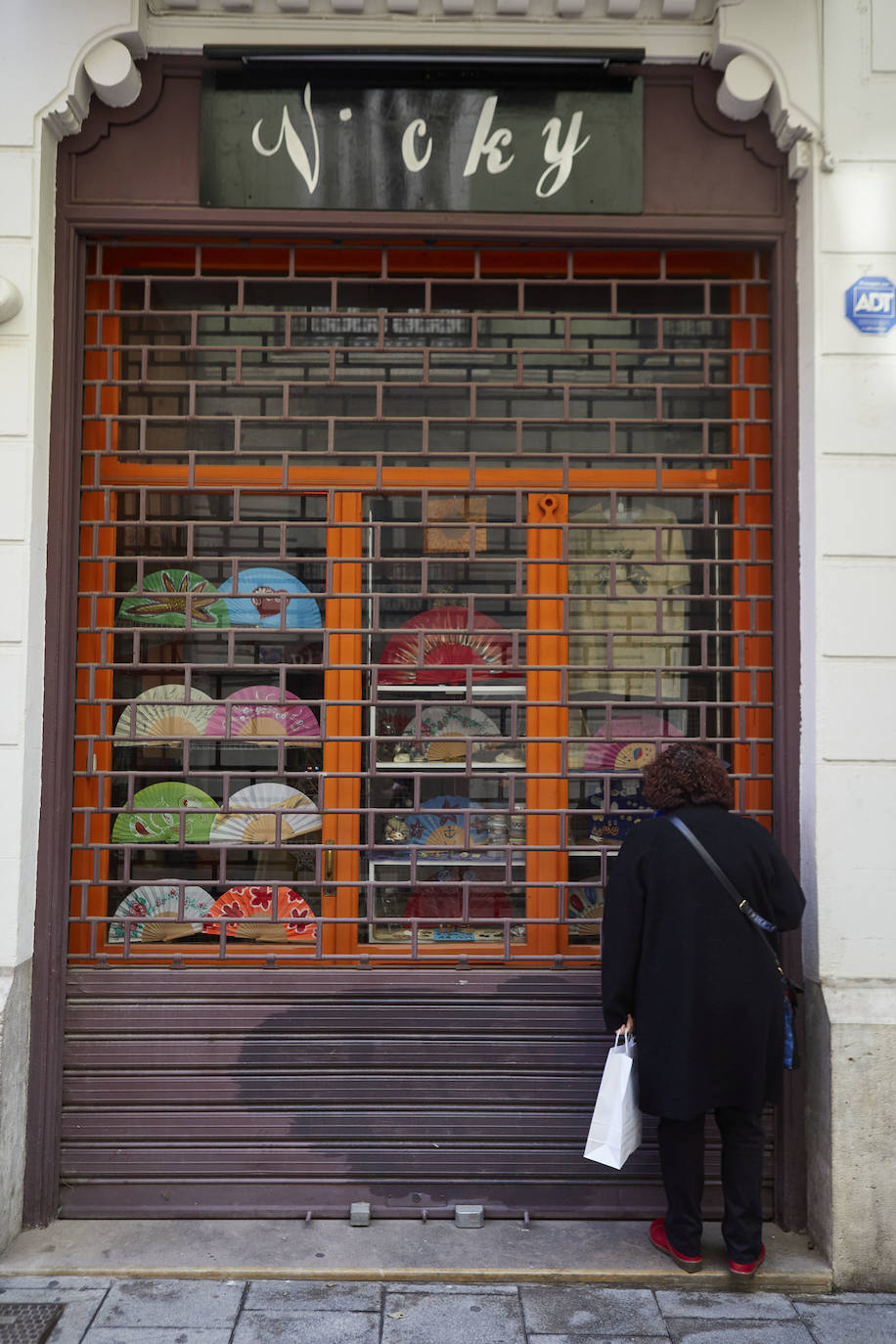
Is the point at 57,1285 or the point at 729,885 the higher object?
Result: the point at 729,885

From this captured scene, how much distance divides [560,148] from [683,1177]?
400 centimetres

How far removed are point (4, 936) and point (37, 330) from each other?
7.66 ft

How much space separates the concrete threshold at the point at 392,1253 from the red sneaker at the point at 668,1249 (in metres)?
0.03

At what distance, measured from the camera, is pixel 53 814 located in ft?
13.4

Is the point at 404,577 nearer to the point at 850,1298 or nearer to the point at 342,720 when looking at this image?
the point at 342,720

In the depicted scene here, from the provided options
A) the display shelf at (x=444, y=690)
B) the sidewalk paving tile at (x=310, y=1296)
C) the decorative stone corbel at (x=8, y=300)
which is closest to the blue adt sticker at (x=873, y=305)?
the display shelf at (x=444, y=690)

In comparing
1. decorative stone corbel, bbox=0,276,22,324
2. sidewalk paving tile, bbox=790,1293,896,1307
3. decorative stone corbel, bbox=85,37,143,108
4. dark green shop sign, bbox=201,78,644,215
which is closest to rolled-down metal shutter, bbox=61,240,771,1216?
dark green shop sign, bbox=201,78,644,215

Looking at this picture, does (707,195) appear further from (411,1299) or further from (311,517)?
(411,1299)

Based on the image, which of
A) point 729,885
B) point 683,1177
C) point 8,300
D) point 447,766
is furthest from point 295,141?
point 683,1177

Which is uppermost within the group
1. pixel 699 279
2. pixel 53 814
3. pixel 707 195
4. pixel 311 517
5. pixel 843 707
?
pixel 707 195

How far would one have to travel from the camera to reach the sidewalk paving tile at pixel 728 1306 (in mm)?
3496

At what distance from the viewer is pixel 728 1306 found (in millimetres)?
3555

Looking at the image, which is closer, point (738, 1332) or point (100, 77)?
point (738, 1332)

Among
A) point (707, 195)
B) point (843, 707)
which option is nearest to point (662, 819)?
point (843, 707)
